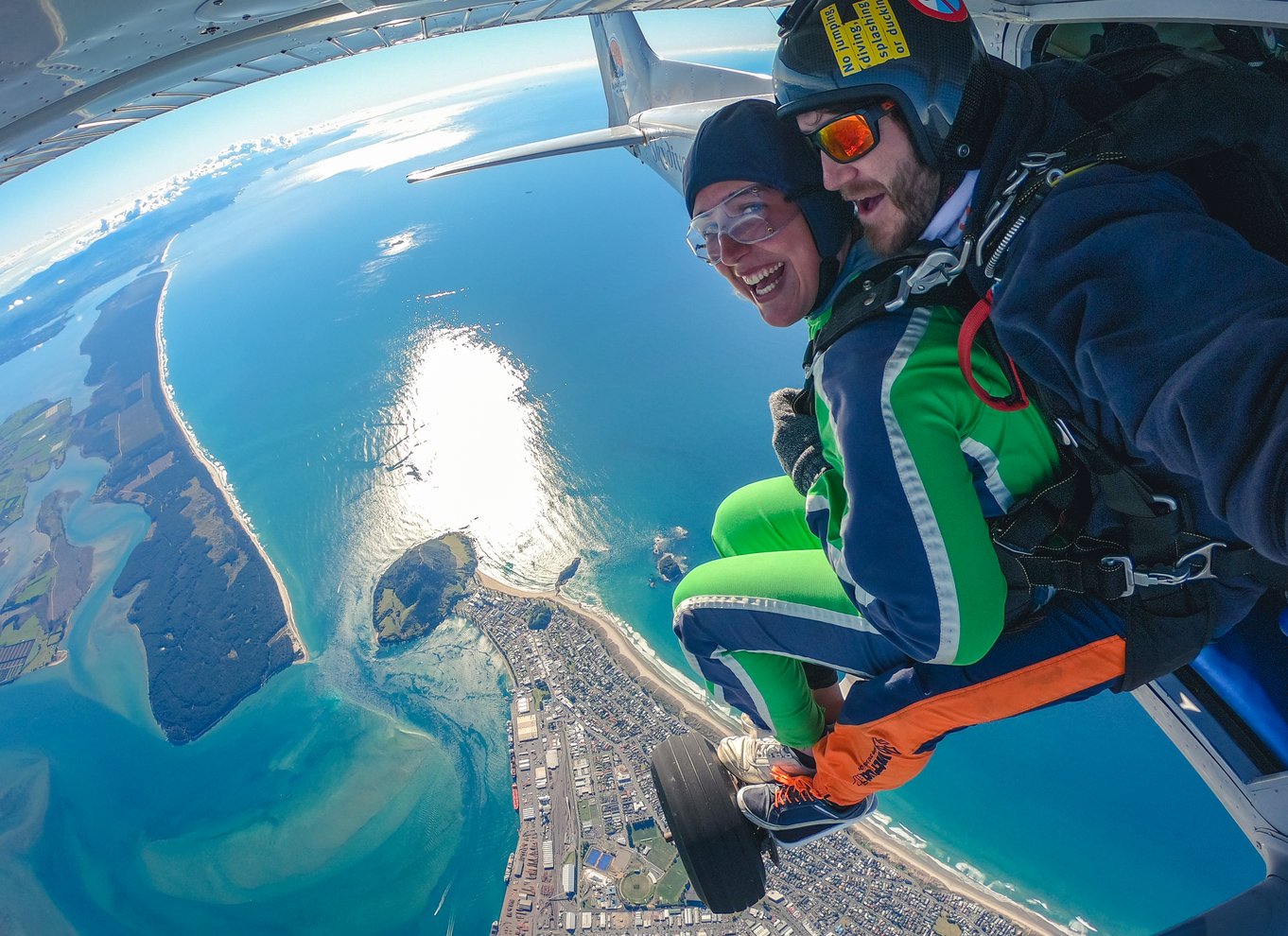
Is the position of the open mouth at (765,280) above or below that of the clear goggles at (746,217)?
below

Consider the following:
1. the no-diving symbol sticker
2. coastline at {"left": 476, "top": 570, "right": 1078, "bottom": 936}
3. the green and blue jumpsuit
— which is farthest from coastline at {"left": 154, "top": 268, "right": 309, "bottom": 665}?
the no-diving symbol sticker

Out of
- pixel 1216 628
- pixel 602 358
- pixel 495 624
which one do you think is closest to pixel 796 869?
pixel 495 624

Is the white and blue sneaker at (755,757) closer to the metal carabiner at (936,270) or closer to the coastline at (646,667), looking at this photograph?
the metal carabiner at (936,270)

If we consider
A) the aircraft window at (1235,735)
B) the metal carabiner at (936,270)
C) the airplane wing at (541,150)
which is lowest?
the aircraft window at (1235,735)

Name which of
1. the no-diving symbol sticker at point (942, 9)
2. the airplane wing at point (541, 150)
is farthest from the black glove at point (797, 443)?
the airplane wing at point (541, 150)

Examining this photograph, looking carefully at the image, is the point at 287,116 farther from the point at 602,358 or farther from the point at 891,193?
the point at 891,193

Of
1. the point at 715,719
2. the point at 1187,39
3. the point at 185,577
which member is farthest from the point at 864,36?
the point at 185,577

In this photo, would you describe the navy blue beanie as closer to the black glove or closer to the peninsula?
the black glove
